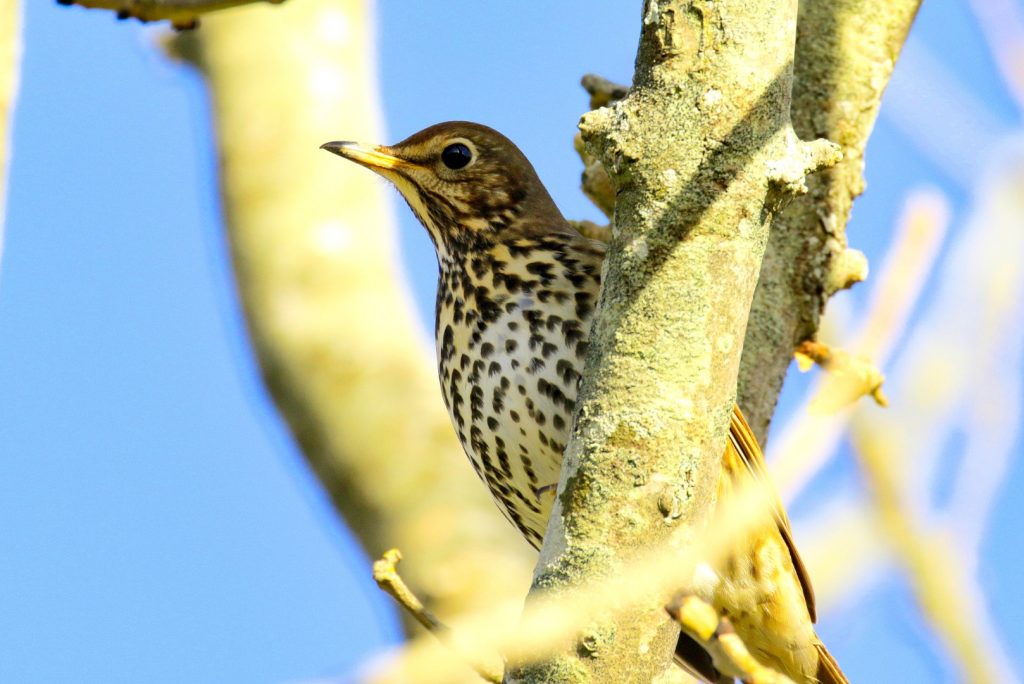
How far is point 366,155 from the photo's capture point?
4883mm

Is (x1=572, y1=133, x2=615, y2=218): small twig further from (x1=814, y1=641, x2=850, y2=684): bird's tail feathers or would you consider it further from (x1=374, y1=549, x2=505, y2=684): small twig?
(x1=374, y1=549, x2=505, y2=684): small twig

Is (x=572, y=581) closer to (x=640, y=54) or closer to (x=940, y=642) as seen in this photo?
(x=940, y=642)

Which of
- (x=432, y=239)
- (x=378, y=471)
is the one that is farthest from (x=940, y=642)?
(x=378, y=471)

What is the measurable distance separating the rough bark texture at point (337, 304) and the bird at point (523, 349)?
1411mm

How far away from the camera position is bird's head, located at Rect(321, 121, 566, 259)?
15.8 ft

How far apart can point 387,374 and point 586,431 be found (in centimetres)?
371

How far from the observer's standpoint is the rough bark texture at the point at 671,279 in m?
2.56

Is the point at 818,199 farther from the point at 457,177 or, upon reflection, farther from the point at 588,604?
the point at 588,604

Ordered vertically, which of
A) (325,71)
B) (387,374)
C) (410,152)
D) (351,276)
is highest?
(325,71)

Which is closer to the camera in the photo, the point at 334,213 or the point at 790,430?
the point at 790,430

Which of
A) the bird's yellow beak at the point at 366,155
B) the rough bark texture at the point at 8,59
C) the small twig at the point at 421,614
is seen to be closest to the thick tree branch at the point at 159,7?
the rough bark texture at the point at 8,59

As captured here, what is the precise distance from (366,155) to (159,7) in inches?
50.4

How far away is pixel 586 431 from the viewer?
2.64 metres

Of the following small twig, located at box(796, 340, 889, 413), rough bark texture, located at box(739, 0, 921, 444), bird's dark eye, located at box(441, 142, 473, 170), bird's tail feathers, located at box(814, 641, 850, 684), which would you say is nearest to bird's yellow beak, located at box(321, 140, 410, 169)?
bird's dark eye, located at box(441, 142, 473, 170)
